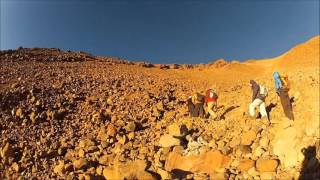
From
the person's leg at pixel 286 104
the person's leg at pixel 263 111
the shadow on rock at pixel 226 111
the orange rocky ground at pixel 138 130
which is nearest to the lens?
the orange rocky ground at pixel 138 130

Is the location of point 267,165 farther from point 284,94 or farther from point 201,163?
point 284,94

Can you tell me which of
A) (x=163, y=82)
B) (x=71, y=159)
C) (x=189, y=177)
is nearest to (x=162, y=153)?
(x=189, y=177)

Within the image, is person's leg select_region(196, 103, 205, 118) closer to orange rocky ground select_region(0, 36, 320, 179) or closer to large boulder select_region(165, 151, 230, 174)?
orange rocky ground select_region(0, 36, 320, 179)

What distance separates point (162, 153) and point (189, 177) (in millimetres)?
1276

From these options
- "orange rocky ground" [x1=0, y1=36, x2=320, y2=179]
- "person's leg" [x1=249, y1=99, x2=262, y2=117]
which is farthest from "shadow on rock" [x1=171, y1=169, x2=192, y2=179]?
"person's leg" [x1=249, y1=99, x2=262, y2=117]

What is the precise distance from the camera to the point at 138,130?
1361 cm

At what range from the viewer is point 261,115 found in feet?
40.1

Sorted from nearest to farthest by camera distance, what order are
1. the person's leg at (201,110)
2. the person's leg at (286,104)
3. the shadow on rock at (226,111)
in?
the person's leg at (286,104) → the shadow on rock at (226,111) → the person's leg at (201,110)

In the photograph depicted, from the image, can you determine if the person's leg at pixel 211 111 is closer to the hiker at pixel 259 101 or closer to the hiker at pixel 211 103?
the hiker at pixel 211 103

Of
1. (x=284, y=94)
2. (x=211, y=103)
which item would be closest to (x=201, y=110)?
(x=211, y=103)

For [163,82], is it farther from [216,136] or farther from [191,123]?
[216,136]

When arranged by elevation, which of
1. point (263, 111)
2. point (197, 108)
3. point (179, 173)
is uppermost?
point (197, 108)

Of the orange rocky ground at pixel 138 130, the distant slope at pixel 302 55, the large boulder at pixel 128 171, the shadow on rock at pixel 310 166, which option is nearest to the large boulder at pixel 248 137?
the orange rocky ground at pixel 138 130

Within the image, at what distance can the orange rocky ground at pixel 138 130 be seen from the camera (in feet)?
35.2
